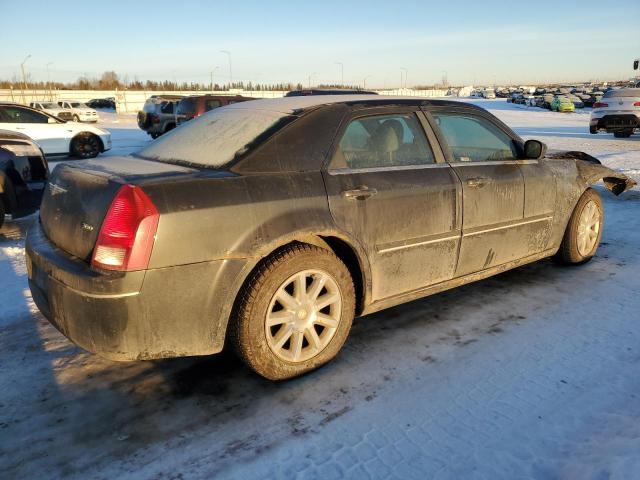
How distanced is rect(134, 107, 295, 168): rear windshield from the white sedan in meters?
10.2

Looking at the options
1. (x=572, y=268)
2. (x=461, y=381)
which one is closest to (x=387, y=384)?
(x=461, y=381)

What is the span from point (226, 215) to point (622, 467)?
2027mm

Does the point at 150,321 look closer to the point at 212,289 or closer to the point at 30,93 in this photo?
the point at 212,289

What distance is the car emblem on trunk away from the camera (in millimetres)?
2810

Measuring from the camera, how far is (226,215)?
8.15 feet

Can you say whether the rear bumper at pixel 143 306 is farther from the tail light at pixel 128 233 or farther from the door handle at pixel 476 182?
the door handle at pixel 476 182

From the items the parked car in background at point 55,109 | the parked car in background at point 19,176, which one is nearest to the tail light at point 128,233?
the parked car in background at point 19,176

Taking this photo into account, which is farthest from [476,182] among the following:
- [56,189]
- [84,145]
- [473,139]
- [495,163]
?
[84,145]

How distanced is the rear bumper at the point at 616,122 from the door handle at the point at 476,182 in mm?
15258

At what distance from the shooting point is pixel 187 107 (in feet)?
61.2

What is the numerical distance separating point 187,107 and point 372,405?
17862mm

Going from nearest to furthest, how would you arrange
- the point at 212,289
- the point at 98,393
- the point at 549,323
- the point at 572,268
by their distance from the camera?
the point at 212,289, the point at 98,393, the point at 549,323, the point at 572,268

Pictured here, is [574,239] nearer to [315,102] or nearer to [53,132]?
[315,102]

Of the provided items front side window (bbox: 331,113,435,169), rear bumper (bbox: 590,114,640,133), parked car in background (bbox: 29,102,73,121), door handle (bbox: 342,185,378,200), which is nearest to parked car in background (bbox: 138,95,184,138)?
parked car in background (bbox: 29,102,73,121)
